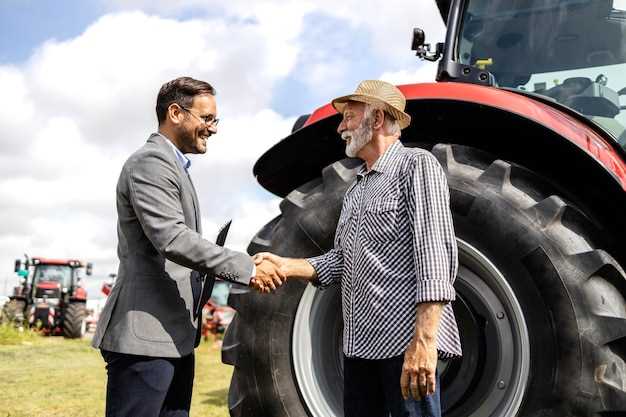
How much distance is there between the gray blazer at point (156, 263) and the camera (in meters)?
2.71

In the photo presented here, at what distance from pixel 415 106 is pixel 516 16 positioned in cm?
124

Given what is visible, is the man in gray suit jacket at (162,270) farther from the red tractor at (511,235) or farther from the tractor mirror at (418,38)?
the tractor mirror at (418,38)

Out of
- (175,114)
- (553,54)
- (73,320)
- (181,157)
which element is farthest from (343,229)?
(73,320)

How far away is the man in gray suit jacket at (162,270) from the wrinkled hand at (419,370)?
0.83 m

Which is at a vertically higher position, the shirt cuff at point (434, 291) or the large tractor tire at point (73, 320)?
the large tractor tire at point (73, 320)

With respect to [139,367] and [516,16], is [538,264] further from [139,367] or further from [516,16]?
[516,16]

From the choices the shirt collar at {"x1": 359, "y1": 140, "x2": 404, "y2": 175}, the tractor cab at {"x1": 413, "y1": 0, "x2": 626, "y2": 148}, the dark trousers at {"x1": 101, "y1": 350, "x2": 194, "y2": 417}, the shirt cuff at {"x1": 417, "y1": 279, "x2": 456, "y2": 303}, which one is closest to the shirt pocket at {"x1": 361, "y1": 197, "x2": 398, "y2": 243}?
the shirt collar at {"x1": 359, "y1": 140, "x2": 404, "y2": 175}

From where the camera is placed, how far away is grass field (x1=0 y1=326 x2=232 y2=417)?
19.7ft

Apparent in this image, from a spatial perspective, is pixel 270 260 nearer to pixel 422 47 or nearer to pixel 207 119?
pixel 207 119

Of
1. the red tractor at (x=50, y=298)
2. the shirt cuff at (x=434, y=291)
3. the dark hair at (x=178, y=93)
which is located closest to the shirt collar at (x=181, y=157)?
the dark hair at (x=178, y=93)

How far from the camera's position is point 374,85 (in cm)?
280

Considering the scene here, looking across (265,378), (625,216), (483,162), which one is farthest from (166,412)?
(625,216)

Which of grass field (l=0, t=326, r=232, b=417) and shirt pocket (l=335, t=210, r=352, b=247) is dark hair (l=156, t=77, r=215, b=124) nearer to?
shirt pocket (l=335, t=210, r=352, b=247)

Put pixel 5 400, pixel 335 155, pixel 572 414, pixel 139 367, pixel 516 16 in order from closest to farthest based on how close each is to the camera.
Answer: pixel 139 367, pixel 572 414, pixel 335 155, pixel 516 16, pixel 5 400
